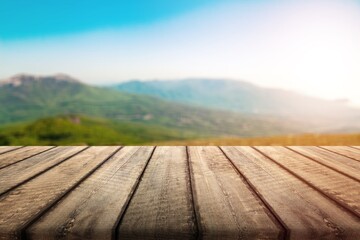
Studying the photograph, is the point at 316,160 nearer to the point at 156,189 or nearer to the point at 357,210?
the point at 357,210

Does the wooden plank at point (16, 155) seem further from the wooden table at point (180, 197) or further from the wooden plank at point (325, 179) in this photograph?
the wooden plank at point (325, 179)

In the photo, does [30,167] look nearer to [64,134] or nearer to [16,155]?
[16,155]

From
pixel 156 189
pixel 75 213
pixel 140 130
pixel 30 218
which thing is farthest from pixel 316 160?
pixel 140 130

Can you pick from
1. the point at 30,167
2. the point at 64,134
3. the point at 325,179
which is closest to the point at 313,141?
the point at 325,179

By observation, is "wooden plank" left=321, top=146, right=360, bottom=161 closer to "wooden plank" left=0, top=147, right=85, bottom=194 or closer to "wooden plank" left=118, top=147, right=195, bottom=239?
"wooden plank" left=118, top=147, right=195, bottom=239

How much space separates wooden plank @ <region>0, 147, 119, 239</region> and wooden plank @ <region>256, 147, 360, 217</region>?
1512 millimetres

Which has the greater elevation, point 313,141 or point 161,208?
point 161,208

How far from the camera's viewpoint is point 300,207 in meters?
1.34

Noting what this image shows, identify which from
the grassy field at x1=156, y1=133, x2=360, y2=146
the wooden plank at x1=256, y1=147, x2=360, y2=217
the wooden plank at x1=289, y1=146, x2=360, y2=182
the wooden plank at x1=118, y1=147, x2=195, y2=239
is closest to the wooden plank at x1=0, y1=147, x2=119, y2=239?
the wooden plank at x1=118, y1=147, x2=195, y2=239

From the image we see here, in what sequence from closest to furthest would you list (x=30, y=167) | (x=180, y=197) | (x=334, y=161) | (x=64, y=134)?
1. (x=180, y=197)
2. (x=30, y=167)
3. (x=334, y=161)
4. (x=64, y=134)

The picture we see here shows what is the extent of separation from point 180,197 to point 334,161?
5.65 ft

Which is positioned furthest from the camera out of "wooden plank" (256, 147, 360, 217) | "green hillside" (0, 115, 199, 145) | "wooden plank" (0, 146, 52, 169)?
"green hillside" (0, 115, 199, 145)

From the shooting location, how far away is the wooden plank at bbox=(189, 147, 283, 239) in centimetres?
109

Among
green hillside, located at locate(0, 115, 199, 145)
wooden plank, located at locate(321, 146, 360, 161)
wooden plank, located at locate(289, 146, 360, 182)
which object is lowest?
green hillside, located at locate(0, 115, 199, 145)
